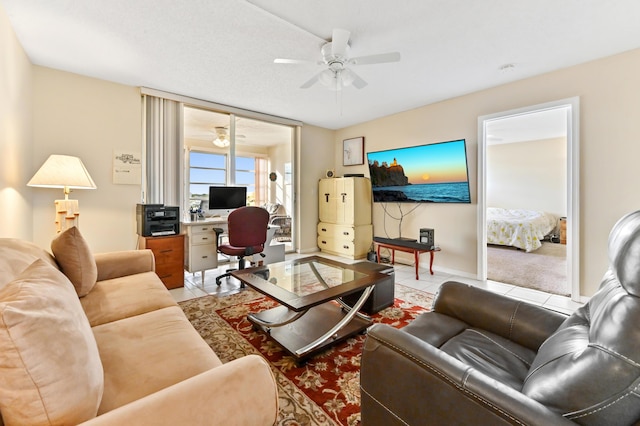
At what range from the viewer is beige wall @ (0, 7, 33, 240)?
2.10 metres

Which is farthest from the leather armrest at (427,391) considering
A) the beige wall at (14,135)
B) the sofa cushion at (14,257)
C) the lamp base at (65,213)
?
the lamp base at (65,213)

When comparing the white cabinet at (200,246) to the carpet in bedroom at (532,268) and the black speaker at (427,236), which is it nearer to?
the black speaker at (427,236)

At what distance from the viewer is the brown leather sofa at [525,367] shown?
67 cm

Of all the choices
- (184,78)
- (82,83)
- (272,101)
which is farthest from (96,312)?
(272,101)

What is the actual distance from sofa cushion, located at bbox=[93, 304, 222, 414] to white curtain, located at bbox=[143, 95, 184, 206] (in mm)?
2646

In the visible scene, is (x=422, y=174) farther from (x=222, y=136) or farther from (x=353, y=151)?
(x=222, y=136)

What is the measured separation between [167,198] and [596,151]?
5.14 meters

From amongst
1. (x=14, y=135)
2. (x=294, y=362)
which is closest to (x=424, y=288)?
(x=294, y=362)

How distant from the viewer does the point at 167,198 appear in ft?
12.6

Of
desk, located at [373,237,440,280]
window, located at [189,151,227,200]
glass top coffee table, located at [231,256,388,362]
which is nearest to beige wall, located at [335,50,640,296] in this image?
desk, located at [373,237,440,280]

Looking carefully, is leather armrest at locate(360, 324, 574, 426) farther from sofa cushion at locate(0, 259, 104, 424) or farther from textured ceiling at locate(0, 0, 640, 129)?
textured ceiling at locate(0, 0, 640, 129)

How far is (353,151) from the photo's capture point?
215 inches

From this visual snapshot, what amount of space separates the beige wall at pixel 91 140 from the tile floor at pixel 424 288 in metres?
0.96

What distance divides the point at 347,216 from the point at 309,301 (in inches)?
131
